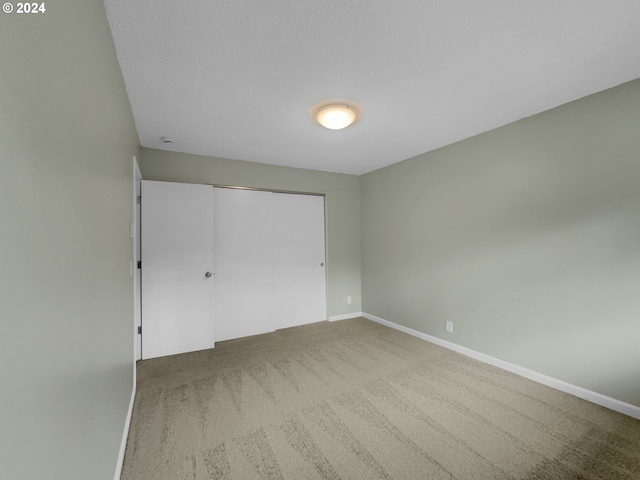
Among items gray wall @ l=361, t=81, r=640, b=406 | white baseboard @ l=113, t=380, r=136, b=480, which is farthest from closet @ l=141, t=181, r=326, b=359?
gray wall @ l=361, t=81, r=640, b=406

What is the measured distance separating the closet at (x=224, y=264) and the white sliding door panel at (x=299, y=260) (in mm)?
15

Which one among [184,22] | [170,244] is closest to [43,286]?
[184,22]

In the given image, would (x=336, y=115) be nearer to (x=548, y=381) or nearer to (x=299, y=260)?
(x=299, y=260)

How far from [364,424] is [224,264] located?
8.29 feet

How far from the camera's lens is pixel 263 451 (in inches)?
64.9

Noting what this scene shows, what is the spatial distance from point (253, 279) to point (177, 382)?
1548 mm

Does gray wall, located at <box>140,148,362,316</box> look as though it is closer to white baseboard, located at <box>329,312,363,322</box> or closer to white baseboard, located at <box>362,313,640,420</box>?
white baseboard, located at <box>329,312,363,322</box>

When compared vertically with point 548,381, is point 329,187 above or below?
above

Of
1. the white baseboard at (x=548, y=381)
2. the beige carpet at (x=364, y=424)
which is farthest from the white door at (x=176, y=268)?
the white baseboard at (x=548, y=381)

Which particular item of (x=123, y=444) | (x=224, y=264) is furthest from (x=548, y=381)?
(x=224, y=264)

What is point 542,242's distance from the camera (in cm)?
237

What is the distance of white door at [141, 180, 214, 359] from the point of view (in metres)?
3.00

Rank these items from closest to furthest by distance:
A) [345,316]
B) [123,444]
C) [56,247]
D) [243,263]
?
[56,247] < [123,444] < [243,263] < [345,316]

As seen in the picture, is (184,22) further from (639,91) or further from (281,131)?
(639,91)
